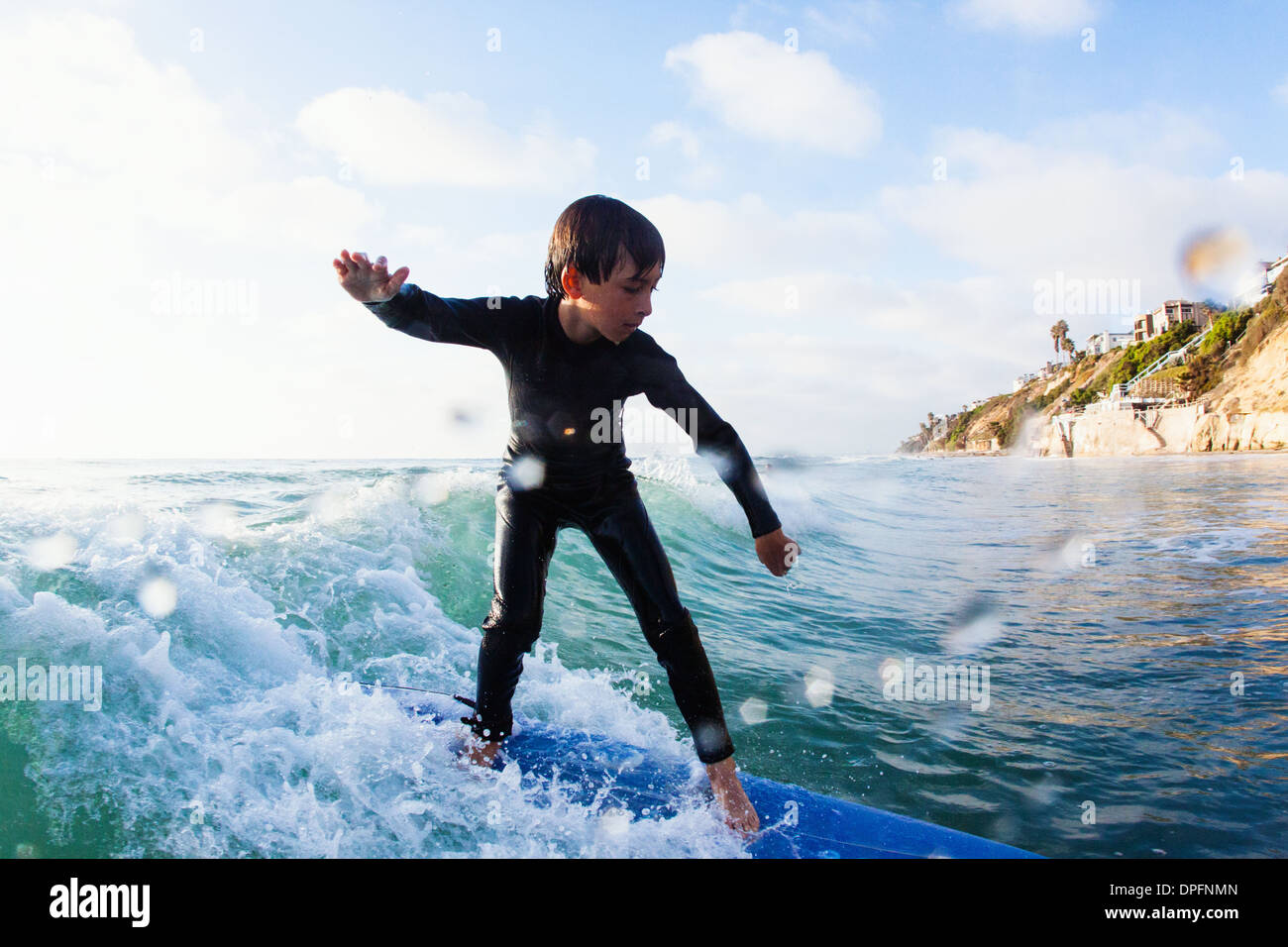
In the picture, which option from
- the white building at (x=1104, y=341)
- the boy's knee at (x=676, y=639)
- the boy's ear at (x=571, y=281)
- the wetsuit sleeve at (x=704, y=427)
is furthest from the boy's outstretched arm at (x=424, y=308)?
the white building at (x=1104, y=341)

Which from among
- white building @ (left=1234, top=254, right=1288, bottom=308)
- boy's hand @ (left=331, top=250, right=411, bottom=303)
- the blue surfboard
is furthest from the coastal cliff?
boy's hand @ (left=331, top=250, right=411, bottom=303)

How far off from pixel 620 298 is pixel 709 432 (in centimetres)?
59

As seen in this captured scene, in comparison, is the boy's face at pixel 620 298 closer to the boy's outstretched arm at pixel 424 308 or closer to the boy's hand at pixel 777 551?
the boy's outstretched arm at pixel 424 308

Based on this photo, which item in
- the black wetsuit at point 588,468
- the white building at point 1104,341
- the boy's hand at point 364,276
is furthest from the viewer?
the white building at point 1104,341

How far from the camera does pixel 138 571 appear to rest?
3771 mm

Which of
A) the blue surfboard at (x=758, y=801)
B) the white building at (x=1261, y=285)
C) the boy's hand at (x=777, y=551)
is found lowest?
the blue surfboard at (x=758, y=801)

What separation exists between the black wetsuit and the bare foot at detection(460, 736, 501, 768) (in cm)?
47

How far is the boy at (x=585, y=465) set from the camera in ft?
8.46

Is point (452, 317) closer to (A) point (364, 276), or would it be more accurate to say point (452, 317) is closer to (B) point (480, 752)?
(A) point (364, 276)

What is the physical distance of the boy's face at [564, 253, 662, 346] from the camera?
2.36 metres

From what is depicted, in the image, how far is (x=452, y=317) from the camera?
257cm

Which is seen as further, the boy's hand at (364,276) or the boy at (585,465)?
the boy at (585,465)

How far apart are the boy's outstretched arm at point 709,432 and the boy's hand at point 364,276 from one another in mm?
911
